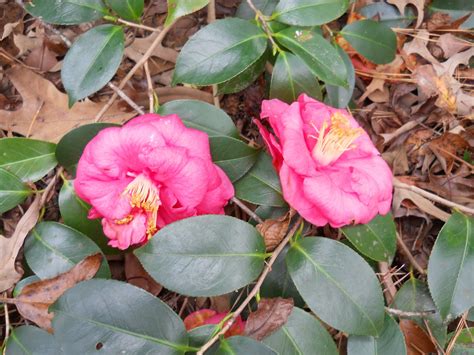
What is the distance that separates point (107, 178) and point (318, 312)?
0.56 m

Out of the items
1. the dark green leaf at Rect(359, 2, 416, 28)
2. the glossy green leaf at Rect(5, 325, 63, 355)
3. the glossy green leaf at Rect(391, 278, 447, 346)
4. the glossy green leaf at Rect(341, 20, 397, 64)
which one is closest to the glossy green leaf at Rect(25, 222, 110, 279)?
the glossy green leaf at Rect(5, 325, 63, 355)

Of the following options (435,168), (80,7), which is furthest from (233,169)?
(435,168)

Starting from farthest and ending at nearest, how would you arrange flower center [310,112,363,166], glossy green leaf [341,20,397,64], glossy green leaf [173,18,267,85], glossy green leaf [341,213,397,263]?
glossy green leaf [341,20,397,64] < glossy green leaf [341,213,397,263] < glossy green leaf [173,18,267,85] < flower center [310,112,363,166]

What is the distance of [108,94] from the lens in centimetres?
174

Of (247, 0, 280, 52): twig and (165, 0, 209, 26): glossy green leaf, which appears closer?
(165, 0, 209, 26): glossy green leaf

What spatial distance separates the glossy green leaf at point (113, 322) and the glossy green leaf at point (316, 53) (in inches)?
27.3

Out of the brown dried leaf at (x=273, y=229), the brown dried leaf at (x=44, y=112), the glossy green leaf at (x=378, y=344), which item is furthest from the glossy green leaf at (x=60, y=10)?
the glossy green leaf at (x=378, y=344)

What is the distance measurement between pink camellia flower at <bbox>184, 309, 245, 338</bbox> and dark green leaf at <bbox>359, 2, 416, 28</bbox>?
117 centimetres

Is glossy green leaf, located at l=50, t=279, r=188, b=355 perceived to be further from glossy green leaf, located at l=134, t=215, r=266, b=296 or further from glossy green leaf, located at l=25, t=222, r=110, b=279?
glossy green leaf, located at l=25, t=222, r=110, b=279

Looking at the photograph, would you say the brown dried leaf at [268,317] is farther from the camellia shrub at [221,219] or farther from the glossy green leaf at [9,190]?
the glossy green leaf at [9,190]

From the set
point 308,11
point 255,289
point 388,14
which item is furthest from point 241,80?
point 388,14

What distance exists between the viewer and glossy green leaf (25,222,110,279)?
1.33 metres

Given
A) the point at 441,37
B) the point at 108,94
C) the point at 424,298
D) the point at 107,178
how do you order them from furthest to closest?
the point at 441,37, the point at 108,94, the point at 424,298, the point at 107,178

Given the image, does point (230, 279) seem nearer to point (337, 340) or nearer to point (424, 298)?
point (337, 340)
